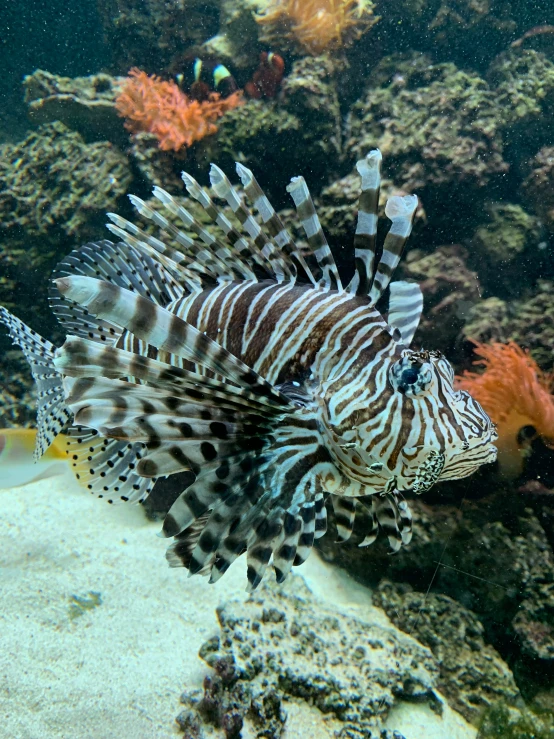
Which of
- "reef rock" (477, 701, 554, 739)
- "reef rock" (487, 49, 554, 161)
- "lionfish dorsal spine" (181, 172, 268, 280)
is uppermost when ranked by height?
"reef rock" (487, 49, 554, 161)

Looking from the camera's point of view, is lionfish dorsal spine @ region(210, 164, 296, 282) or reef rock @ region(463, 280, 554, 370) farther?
reef rock @ region(463, 280, 554, 370)

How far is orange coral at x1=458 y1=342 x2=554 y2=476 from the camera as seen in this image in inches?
151

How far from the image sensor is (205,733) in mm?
2410

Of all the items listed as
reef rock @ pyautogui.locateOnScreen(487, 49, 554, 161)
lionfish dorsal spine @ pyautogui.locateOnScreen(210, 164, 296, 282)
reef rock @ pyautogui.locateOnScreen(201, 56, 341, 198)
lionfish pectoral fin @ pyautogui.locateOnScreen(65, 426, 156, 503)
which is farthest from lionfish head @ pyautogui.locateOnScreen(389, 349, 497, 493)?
reef rock @ pyautogui.locateOnScreen(487, 49, 554, 161)

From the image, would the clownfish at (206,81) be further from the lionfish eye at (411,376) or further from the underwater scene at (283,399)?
the lionfish eye at (411,376)

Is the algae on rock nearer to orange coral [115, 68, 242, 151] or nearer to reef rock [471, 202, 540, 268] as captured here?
orange coral [115, 68, 242, 151]

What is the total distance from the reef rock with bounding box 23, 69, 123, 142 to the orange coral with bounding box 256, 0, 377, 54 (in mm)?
2755

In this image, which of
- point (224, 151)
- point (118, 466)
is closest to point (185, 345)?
point (118, 466)

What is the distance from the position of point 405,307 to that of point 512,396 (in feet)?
7.41

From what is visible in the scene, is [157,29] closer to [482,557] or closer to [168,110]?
[168,110]

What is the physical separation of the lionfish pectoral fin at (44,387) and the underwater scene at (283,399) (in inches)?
1.0

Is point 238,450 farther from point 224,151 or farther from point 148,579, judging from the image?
point 224,151

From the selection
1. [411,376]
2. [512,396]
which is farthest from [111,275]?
[512,396]

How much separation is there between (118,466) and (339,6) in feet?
26.0
